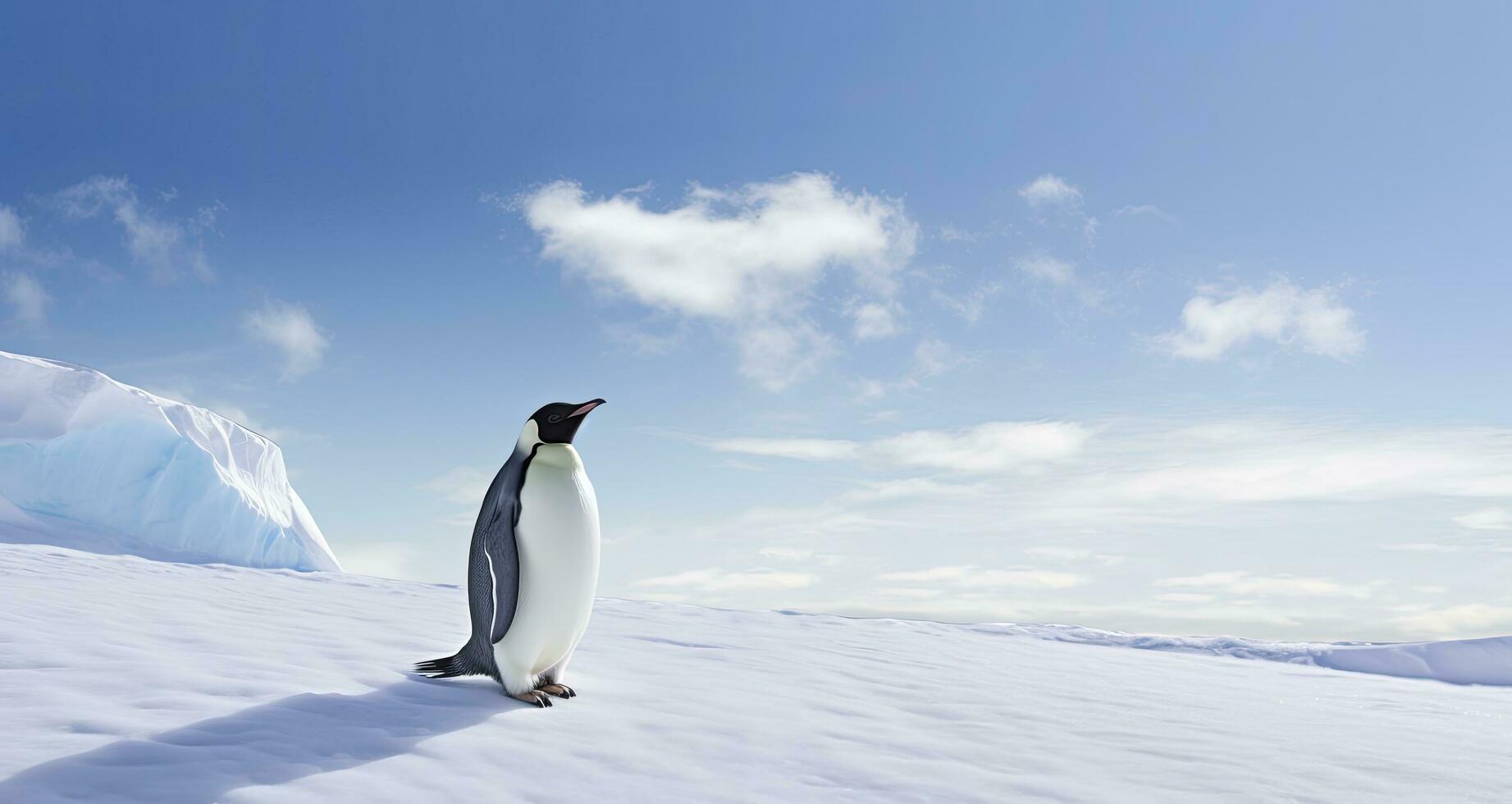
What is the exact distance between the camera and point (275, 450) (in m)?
26.0

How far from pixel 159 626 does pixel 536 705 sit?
2.34 m

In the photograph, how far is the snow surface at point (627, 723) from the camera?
9.20 feet

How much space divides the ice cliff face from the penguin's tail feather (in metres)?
20.1

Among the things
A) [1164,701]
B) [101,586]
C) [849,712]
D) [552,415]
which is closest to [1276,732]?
[1164,701]

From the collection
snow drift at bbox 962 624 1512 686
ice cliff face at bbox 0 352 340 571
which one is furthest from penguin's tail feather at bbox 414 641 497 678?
ice cliff face at bbox 0 352 340 571

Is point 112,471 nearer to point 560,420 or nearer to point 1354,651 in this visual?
point 560,420

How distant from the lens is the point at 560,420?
4152mm

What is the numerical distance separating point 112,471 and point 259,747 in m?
22.4

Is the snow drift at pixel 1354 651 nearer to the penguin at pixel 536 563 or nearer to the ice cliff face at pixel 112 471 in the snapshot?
the penguin at pixel 536 563

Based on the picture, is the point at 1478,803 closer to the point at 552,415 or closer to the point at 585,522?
the point at 585,522

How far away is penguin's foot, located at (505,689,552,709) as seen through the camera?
3883mm

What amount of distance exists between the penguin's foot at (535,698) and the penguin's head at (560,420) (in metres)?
1.12

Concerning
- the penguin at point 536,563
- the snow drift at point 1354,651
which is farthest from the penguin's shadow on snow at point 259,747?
the snow drift at point 1354,651

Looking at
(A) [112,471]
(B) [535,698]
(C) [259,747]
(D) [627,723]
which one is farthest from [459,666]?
(A) [112,471]
